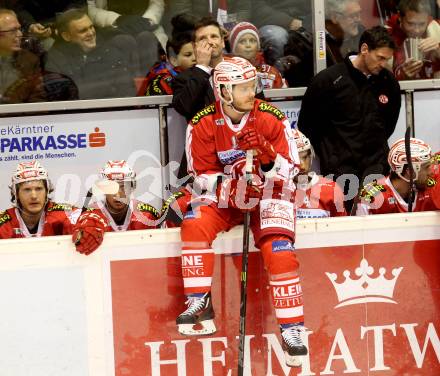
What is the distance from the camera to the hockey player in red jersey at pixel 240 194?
17.7 feet

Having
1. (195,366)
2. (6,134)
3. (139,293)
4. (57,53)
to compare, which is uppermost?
(57,53)

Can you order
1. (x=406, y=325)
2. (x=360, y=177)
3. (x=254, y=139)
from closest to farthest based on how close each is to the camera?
1. (x=254, y=139)
2. (x=406, y=325)
3. (x=360, y=177)

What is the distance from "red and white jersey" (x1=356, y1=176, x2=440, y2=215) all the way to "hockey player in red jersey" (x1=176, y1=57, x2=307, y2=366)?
0.85m

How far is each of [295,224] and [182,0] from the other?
2117mm

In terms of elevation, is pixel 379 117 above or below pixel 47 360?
above

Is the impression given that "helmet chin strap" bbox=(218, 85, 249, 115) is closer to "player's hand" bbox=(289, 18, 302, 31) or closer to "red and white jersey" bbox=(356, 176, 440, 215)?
"red and white jersey" bbox=(356, 176, 440, 215)

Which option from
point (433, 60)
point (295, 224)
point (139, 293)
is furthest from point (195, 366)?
point (433, 60)

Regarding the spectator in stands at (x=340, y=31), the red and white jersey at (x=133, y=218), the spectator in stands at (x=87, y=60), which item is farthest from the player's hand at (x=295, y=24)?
the red and white jersey at (x=133, y=218)

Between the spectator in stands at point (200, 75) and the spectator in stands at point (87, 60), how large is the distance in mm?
523

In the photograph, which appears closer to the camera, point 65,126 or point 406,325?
point 406,325

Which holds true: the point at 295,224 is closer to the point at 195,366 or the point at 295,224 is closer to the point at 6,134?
the point at 195,366

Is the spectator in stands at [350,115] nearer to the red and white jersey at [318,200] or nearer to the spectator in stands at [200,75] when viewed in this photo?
the red and white jersey at [318,200]

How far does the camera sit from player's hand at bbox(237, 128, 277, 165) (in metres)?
5.37

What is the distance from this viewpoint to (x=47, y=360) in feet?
18.5
